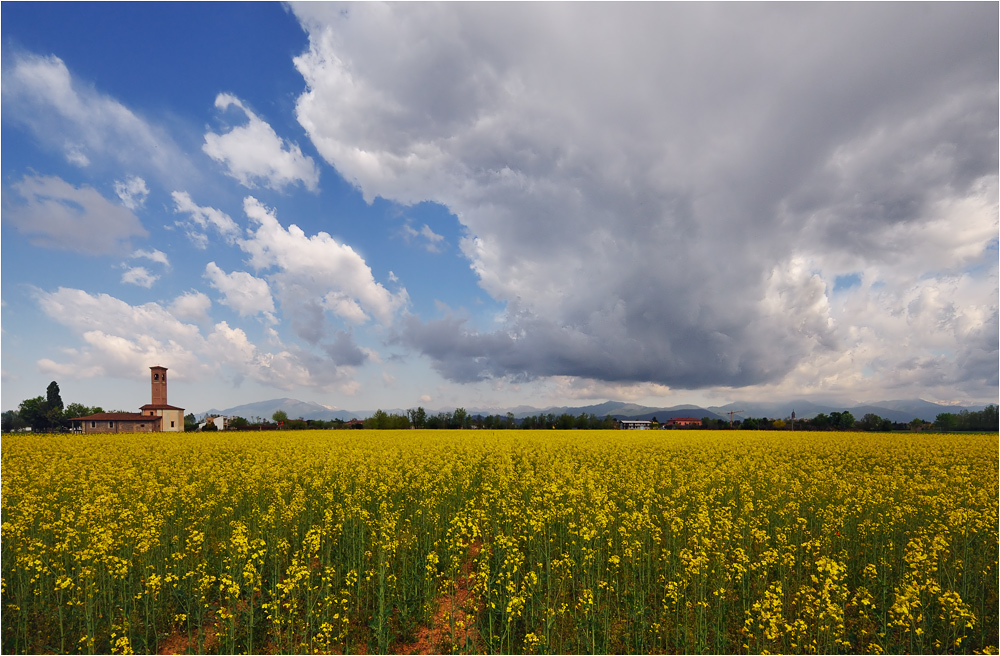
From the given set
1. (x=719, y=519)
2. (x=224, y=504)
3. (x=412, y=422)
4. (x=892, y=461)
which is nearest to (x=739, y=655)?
(x=719, y=519)

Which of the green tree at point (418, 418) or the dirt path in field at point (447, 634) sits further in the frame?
the green tree at point (418, 418)

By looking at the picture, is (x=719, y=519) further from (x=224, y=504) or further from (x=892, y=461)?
(x=892, y=461)

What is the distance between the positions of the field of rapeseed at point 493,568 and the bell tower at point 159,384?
88.5 meters

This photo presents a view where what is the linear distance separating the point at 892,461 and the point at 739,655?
23.4 meters

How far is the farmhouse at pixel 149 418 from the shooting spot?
78.5 meters

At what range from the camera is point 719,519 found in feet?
33.6

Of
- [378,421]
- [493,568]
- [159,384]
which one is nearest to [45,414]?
[159,384]

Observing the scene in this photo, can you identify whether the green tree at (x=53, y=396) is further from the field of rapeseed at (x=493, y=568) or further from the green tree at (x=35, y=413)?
the field of rapeseed at (x=493, y=568)

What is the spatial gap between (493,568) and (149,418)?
323ft

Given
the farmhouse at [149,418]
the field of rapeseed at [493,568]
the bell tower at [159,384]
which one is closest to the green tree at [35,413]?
the farmhouse at [149,418]

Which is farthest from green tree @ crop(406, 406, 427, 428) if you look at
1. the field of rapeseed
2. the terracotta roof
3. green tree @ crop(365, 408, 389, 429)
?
the field of rapeseed

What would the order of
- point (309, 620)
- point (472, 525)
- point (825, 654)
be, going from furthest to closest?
1. point (472, 525)
2. point (309, 620)
3. point (825, 654)

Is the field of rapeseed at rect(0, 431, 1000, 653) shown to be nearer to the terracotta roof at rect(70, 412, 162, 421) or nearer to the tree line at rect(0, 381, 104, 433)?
the terracotta roof at rect(70, 412, 162, 421)

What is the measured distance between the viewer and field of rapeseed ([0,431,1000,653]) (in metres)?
7.95
